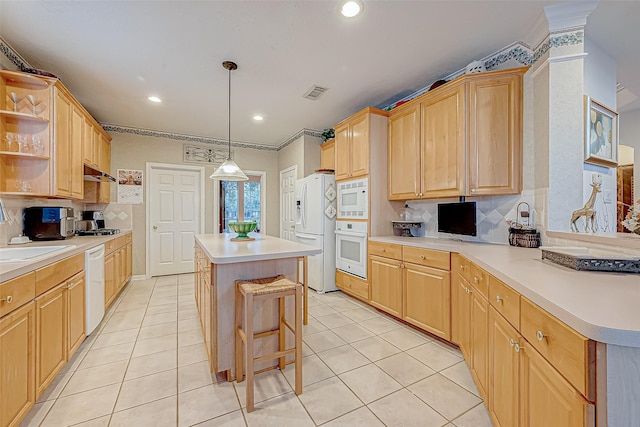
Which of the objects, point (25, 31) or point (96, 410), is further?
point (25, 31)

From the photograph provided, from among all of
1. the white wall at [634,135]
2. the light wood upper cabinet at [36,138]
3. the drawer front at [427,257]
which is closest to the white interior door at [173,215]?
the light wood upper cabinet at [36,138]

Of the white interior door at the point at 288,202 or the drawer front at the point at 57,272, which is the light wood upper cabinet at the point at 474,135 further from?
the drawer front at the point at 57,272

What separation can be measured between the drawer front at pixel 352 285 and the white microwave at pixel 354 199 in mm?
782

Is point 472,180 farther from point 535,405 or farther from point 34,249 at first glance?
point 34,249

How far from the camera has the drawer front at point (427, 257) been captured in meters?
2.27

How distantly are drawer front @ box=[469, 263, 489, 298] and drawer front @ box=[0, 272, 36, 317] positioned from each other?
2419mm

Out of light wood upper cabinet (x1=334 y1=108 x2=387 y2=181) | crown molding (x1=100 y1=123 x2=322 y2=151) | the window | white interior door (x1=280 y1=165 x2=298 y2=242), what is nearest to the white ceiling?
light wood upper cabinet (x1=334 y1=108 x2=387 y2=181)

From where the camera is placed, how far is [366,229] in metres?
3.19

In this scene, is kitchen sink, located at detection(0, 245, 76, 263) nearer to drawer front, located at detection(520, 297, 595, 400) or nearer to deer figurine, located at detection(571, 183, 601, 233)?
drawer front, located at detection(520, 297, 595, 400)

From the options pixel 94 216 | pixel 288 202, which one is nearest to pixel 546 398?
pixel 288 202

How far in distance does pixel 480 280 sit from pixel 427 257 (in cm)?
79

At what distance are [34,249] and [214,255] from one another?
1.61 meters

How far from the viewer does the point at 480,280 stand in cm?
163

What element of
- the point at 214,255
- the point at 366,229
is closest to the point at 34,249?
the point at 214,255
